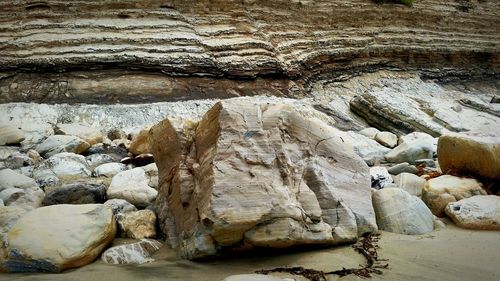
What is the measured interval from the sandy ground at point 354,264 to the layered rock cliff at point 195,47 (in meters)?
5.79

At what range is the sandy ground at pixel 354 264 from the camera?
2463 millimetres

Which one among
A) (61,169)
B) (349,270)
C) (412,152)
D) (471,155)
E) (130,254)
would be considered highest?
(471,155)

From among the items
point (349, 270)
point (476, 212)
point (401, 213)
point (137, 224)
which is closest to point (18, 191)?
point (137, 224)

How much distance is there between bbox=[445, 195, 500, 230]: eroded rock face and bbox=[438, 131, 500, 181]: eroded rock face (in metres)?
0.51

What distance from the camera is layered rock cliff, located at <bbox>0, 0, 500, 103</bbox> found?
798 centimetres

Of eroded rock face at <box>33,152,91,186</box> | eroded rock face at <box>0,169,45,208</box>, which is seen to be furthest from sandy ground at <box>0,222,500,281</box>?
eroded rock face at <box>33,152,91,186</box>

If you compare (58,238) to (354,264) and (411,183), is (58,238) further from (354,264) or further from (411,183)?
(411,183)

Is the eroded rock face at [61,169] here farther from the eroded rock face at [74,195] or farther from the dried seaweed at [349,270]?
the dried seaweed at [349,270]

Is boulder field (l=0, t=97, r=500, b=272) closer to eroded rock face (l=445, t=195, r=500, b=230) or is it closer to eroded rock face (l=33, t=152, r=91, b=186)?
eroded rock face (l=445, t=195, r=500, b=230)

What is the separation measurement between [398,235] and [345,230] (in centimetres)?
48

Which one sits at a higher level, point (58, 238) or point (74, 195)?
point (58, 238)

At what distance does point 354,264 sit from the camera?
2.65m

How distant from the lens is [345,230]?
299 cm

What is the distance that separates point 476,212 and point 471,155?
832mm
